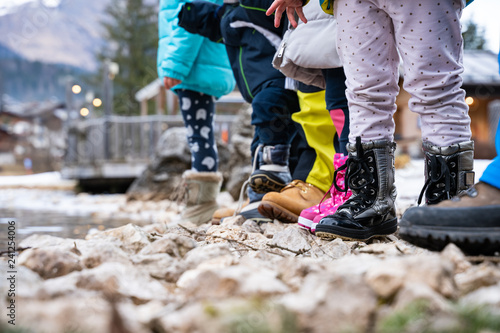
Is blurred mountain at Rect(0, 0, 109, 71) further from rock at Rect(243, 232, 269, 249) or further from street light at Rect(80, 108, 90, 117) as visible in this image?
rock at Rect(243, 232, 269, 249)

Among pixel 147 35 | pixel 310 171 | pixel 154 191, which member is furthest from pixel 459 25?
pixel 147 35

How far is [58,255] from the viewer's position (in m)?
1.01

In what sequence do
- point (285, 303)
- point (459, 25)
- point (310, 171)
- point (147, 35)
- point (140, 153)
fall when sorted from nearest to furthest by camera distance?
point (285, 303) → point (459, 25) → point (310, 171) → point (140, 153) → point (147, 35)

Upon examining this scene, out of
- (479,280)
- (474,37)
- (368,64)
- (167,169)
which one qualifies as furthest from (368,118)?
(474,37)

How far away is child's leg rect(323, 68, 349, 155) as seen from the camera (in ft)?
5.81

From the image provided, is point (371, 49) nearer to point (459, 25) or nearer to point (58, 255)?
point (459, 25)

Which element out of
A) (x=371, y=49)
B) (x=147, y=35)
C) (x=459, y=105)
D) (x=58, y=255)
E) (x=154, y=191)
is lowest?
(x=154, y=191)

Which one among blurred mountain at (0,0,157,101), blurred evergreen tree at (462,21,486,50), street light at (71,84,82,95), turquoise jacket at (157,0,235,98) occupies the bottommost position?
turquoise jacket at (157,0,235,98)

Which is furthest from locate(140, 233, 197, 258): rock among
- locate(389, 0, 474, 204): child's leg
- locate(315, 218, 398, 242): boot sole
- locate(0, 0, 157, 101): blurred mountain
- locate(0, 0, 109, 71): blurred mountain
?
locate(0, 0, 109, 71): blurred mountain

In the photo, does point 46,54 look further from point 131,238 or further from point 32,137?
point 131,238

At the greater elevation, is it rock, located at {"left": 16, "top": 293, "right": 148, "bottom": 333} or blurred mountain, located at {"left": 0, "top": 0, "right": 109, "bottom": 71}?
blurred mountain, located at {"left": 0, "top": 0, "right": 109, "bottom": 71}

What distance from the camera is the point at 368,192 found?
4.85 ft

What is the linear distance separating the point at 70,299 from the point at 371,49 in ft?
3.73

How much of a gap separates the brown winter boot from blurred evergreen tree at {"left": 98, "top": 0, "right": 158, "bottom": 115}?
58.8 ft
